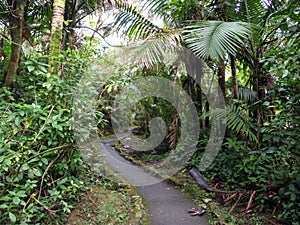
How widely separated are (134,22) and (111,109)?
1.64 m

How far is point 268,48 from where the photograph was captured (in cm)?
407

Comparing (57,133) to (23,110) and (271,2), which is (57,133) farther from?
(271,2)

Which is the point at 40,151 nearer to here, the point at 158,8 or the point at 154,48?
the point at 154,48

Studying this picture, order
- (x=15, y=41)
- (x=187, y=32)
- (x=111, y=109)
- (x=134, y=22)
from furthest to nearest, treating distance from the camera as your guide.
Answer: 1. (x=134, y=22)
2. (x=187, y=32)
3. (x=111, y=109)
4. (x=15, y=41)

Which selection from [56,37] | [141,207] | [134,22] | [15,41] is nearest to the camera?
[56,37]

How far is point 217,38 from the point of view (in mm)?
2939

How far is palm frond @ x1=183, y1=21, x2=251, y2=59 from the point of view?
113 inches

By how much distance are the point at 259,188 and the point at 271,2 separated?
109 inches

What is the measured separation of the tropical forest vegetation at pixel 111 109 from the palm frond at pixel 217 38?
0.05ft

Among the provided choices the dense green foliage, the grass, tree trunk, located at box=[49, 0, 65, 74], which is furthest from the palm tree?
the grass

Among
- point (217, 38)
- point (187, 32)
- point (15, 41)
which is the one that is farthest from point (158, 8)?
point (15, 41)

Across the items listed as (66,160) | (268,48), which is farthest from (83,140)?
(268,48)

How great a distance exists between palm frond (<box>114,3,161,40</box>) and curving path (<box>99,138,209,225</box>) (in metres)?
2.05

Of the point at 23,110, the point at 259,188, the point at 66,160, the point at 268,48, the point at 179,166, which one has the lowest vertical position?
the point at 179,166
